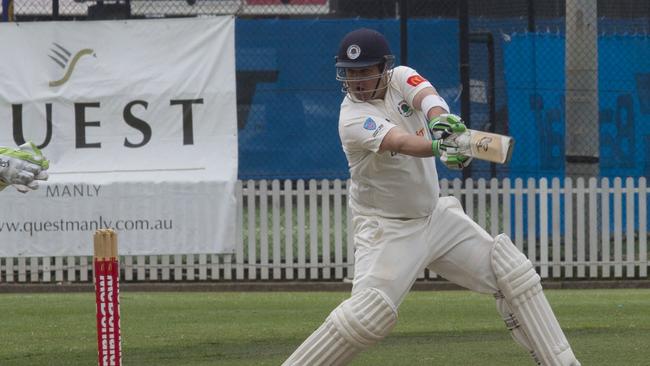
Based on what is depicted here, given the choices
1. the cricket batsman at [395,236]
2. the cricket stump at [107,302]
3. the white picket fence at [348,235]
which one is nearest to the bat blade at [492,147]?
the cricket batsman at [395,236]

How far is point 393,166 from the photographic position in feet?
22.0

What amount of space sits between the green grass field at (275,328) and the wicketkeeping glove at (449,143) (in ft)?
8.25

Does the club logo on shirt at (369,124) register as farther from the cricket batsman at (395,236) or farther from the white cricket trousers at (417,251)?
the white cricket trousers at (417,251)

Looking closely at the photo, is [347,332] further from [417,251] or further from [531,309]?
[531,309]

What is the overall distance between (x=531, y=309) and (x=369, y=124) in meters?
1.29

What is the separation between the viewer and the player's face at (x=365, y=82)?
6.71 metres

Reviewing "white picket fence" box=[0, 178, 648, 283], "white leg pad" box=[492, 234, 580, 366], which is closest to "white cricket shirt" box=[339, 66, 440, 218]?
"white leg pad" box=[492, 234, 580, 366]

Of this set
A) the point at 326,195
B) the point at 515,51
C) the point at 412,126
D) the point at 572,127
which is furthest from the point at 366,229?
the point at 515,51

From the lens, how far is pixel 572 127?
1399 cm

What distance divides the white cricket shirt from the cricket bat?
0.68 metres

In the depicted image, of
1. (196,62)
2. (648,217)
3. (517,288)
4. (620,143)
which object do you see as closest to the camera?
(517,288)

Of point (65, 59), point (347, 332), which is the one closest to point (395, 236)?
point (347, 332)

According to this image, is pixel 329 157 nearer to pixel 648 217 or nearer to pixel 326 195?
pixel 326 195

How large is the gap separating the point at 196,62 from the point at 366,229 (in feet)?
23.1
